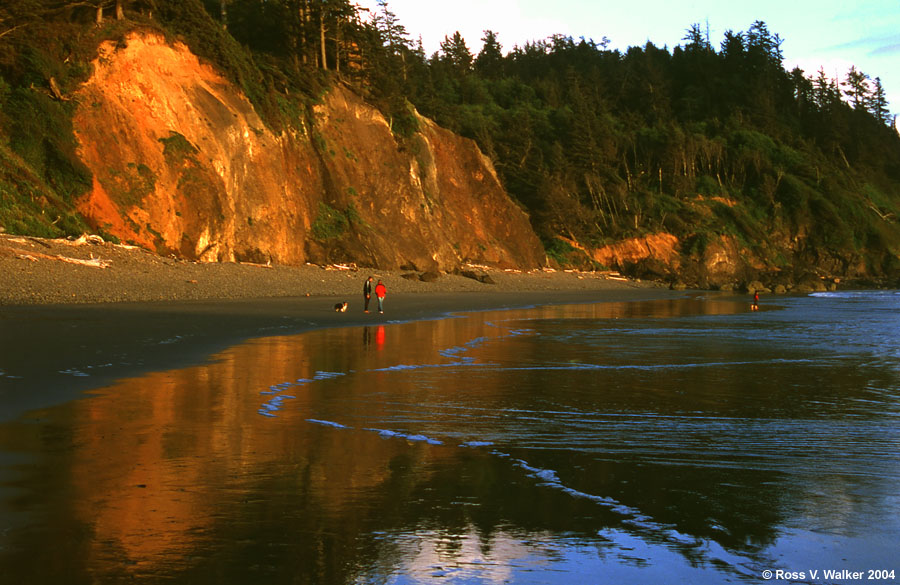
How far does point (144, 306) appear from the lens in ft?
69.4

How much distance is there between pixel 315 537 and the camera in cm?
437

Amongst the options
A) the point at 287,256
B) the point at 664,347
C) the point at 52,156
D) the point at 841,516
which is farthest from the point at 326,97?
the point at 841,516

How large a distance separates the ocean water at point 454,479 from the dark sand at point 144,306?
1.21m

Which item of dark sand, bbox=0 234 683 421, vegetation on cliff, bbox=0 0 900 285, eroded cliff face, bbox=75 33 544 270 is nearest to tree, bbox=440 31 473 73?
vegetation on cliff, bbox=0 0 900 285

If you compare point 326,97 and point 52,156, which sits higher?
point 326,97

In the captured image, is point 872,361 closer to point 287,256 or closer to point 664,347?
point 664,347

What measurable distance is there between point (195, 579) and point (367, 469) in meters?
2.33

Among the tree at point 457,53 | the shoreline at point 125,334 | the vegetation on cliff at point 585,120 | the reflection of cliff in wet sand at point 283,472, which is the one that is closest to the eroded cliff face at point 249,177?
the vegetation on cliff at point 585,120

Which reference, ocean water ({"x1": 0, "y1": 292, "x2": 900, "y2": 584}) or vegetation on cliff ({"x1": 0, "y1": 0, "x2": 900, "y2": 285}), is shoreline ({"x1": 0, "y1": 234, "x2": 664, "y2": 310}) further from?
ocean water ({"x1": 0, "y1": 292, "x2": 900, "y2": 584})

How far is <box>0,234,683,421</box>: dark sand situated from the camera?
11289mm

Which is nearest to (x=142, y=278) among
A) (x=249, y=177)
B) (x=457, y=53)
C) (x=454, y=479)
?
(x=249, y=177)

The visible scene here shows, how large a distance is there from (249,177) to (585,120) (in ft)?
132

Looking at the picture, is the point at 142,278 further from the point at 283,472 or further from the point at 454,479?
the point at 454,479

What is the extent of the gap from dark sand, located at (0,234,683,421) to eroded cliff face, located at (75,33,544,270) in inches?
105
